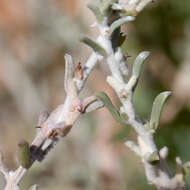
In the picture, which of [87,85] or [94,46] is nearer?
[94,46]

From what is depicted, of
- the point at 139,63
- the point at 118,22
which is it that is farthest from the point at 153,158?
the point at 118,22

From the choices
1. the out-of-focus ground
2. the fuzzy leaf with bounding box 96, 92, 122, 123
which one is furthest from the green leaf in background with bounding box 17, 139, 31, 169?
the out-of-focus ground

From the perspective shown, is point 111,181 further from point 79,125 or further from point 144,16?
point 144,16

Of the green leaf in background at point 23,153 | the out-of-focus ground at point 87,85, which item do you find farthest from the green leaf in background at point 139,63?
the out-of-focus ground at point 87,85

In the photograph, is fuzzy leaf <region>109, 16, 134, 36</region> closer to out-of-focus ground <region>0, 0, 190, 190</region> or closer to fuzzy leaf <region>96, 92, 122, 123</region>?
fuzzy leaf <region>96, 92, 122, 123</region>

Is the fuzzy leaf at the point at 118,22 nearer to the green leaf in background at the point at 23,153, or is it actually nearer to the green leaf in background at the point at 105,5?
the green leaf in background at the point at 105,5

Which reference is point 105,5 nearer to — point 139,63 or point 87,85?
point 139,63
